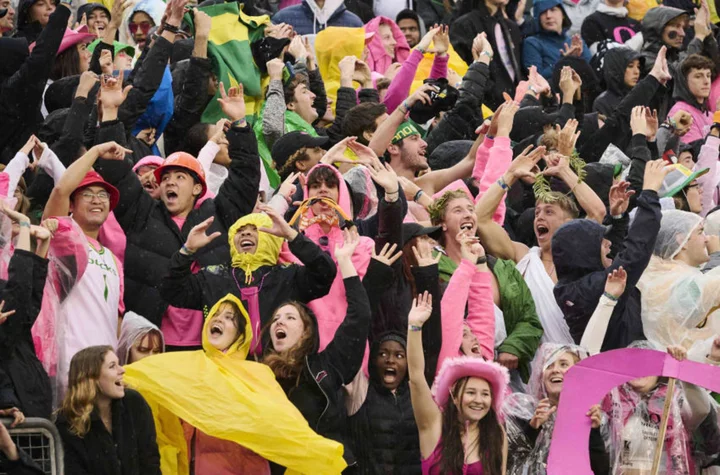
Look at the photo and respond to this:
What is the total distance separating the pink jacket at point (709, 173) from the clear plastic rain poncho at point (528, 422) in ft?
11.1

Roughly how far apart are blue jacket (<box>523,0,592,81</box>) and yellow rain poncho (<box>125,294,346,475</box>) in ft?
23.7

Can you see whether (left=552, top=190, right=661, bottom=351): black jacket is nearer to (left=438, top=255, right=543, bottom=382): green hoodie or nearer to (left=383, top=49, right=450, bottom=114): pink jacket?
(left=438, top=255, right=543, bottom=382): green hoodie

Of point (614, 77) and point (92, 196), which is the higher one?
point (614, 77)

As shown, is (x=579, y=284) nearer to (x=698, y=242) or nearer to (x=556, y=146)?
(x=698, y=242)

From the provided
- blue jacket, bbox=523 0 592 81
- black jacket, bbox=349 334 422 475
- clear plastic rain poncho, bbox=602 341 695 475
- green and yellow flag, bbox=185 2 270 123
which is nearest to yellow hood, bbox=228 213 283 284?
black jacket, bbox=349 334 422 475

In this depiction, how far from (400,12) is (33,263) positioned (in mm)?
7514

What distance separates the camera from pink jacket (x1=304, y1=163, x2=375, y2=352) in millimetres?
9755

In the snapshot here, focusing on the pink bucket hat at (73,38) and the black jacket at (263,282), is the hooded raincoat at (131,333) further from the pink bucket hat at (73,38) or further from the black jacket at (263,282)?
the pink bucket hat at (73,38)

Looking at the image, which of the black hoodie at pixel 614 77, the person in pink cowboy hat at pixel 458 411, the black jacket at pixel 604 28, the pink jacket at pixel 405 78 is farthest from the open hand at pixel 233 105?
the black jacket at pixel 604 28

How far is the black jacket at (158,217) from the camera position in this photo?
1000cm

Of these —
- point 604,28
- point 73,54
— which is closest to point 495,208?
point 73,54

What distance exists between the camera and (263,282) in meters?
9.73

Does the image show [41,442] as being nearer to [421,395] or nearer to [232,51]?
[421,395]

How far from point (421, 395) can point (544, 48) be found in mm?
7195
